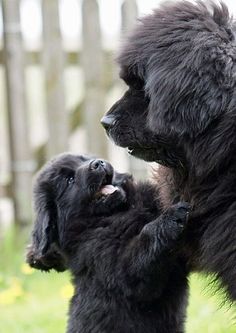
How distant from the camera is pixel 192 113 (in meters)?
3.13

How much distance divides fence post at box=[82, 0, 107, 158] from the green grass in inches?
46.7

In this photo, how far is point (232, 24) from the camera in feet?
10.7

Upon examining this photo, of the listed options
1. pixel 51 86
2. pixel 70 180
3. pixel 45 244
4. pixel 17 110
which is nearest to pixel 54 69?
pixel 51 86

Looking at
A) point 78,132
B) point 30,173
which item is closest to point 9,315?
point 30,173

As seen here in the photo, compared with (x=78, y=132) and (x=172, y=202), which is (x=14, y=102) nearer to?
(x=78, y=132)

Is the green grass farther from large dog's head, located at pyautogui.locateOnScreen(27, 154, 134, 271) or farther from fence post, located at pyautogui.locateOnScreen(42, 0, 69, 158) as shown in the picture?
fence post, located at pyautogui.locateOnScreen(42, 0, 69, 158)

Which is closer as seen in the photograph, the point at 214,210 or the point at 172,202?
the point at 214,210

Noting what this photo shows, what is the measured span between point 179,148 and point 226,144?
8.4 inches

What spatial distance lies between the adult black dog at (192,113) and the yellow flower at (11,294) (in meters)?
2.71

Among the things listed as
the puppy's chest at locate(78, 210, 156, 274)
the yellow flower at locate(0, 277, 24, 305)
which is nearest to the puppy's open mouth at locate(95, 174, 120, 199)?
the puppy's chest at locate(78, 210, 156, 274)

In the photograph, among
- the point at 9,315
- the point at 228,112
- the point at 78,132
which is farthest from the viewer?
the point at 78,132

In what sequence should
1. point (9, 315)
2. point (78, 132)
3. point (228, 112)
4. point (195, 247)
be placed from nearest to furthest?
point (228, 112), point (195, 247), point (9, 315), point (78, 132)

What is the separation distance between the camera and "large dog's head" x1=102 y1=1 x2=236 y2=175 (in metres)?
3.10

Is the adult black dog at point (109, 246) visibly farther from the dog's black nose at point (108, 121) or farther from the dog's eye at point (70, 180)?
the dog's black nose at point (108, 121)
